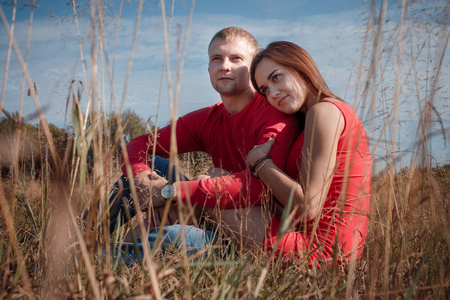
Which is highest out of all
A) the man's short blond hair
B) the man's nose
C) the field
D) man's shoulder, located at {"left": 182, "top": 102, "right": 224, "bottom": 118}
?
the man's short blond hair

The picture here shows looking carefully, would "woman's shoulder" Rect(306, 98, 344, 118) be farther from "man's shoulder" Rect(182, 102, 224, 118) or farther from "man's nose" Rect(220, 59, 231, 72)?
"man's shoulder" Rect(182, 102, 224, 118)

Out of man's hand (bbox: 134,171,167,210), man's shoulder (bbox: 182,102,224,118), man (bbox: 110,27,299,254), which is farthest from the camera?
man's shoulder (bbox: 182,102,224,118)

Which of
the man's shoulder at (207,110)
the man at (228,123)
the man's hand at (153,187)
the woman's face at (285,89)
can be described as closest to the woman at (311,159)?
Answer: the woman's face at (285,89)

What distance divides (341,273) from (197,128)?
6.67 ft

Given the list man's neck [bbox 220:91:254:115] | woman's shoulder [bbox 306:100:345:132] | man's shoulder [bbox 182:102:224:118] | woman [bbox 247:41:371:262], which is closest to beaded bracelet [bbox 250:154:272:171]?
woman [bbox 247:41:371:262]

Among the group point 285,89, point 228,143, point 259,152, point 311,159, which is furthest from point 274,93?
point 228,143

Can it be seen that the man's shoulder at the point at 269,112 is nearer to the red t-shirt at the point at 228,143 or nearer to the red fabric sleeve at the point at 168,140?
the red t-shirt at the point at 228,143

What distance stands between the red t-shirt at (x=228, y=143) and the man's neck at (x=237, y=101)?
88mm

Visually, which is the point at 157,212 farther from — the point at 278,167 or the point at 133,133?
the point at 133,133

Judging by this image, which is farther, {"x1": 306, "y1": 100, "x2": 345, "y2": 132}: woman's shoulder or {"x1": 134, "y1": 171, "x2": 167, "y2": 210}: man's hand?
{"x1": 134, "y1": 171, "x2": 167, "y2": 210}: man's hand

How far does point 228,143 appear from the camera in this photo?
2949 millimetres

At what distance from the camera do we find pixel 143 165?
2656 mm

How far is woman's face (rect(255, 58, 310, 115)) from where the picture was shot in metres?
2.30

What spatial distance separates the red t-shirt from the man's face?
0.21 metres
